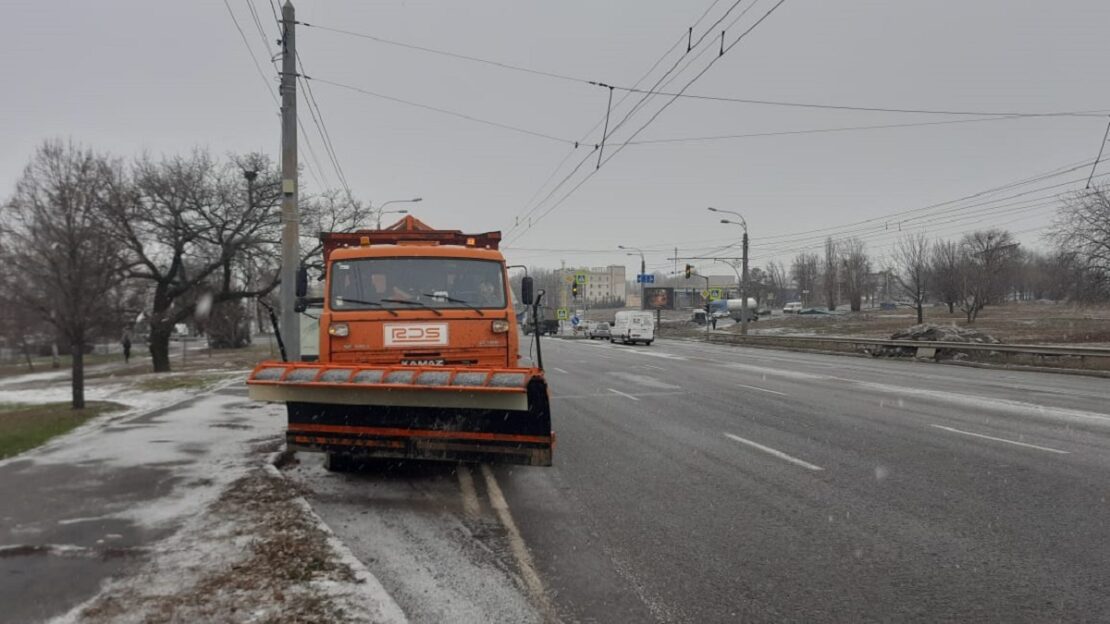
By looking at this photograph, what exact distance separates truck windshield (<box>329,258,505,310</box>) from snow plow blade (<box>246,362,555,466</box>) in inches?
47.5

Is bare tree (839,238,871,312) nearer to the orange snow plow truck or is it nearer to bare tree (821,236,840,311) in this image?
bare tree (821,236,840,311)

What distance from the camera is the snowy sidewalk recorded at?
399cm

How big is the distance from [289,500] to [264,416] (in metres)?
6.39

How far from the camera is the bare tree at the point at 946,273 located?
63625 mm

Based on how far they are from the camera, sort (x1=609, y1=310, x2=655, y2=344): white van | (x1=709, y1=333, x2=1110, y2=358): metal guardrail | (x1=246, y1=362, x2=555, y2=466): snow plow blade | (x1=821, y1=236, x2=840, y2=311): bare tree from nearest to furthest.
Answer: (x1=246, y1=362, x2=555, y2=466): snow plow blade
(x1=709, y1=333, x2=1110, y2=358): metal guardrail
(x1=609, y1=310, x2=655, y2=344): white van
(x1=821, y1=236, x2=840, y2=311): bare tree

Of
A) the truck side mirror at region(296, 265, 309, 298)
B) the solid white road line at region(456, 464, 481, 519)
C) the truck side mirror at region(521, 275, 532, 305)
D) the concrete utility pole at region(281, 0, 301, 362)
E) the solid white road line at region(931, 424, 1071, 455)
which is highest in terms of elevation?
the concrete utility pole at region(281, 0, 301, 362)

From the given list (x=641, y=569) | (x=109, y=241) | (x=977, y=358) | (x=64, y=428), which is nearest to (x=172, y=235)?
(x=109, y=241)

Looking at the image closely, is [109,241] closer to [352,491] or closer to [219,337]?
[352,491]

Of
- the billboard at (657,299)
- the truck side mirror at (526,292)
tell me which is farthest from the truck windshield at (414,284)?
the billboard at (657,299)

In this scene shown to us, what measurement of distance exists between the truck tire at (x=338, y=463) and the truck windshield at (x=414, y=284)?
164 centimetres

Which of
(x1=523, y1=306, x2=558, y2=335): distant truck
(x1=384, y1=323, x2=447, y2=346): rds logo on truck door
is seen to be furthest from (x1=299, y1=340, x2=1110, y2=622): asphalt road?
(x1=523, y1=306, x2=558, y2=335): distant truck

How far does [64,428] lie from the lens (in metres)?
10.8

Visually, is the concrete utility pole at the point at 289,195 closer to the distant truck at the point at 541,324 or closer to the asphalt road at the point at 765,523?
the asphalt road at the point at 765,523

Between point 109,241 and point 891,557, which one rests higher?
point 109,241
